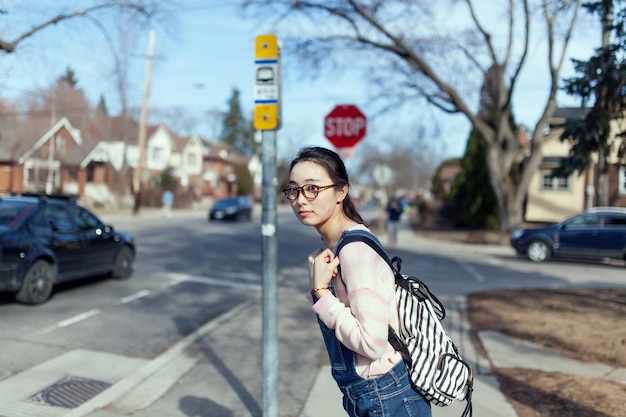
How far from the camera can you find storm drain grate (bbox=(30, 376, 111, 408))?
189 inches

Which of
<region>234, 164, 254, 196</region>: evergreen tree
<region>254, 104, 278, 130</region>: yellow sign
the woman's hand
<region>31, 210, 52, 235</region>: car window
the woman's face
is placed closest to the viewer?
the woman's hand

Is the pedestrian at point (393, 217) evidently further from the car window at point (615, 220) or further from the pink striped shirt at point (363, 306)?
the pink striped shirt at point (363, 306)

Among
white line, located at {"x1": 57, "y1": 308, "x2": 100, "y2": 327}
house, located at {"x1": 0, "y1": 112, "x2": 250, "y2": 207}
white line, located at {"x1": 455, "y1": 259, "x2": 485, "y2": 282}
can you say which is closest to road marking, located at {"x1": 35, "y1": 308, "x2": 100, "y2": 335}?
white line, located at {"x1": 57, "y1": 308, "x2": 100, "y2": 327}

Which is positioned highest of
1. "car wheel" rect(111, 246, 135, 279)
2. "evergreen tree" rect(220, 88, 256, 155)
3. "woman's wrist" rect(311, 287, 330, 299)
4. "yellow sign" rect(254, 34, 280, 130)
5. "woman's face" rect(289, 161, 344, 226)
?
"evergreen tree" rect(220, 88, 256, 155)

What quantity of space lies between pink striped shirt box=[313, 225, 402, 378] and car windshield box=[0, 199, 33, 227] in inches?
282

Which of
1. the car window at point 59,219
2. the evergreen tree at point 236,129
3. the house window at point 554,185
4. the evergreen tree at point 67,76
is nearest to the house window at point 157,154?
the evergreen tree at point 236,129

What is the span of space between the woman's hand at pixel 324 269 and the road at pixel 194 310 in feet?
9.88

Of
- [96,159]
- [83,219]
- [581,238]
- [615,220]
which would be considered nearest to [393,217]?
[581,238]

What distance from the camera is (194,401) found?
16.5 ft

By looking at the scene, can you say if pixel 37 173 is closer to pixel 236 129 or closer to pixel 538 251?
pixel 538 251

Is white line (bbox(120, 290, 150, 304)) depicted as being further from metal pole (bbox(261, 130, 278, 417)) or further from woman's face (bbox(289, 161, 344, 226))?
woman's face (bbox(289, 161, 344, 226))

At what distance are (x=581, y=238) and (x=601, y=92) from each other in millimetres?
11115

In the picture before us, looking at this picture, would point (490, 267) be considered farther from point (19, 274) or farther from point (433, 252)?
point (19, 274)

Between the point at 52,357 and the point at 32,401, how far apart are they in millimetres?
1300
